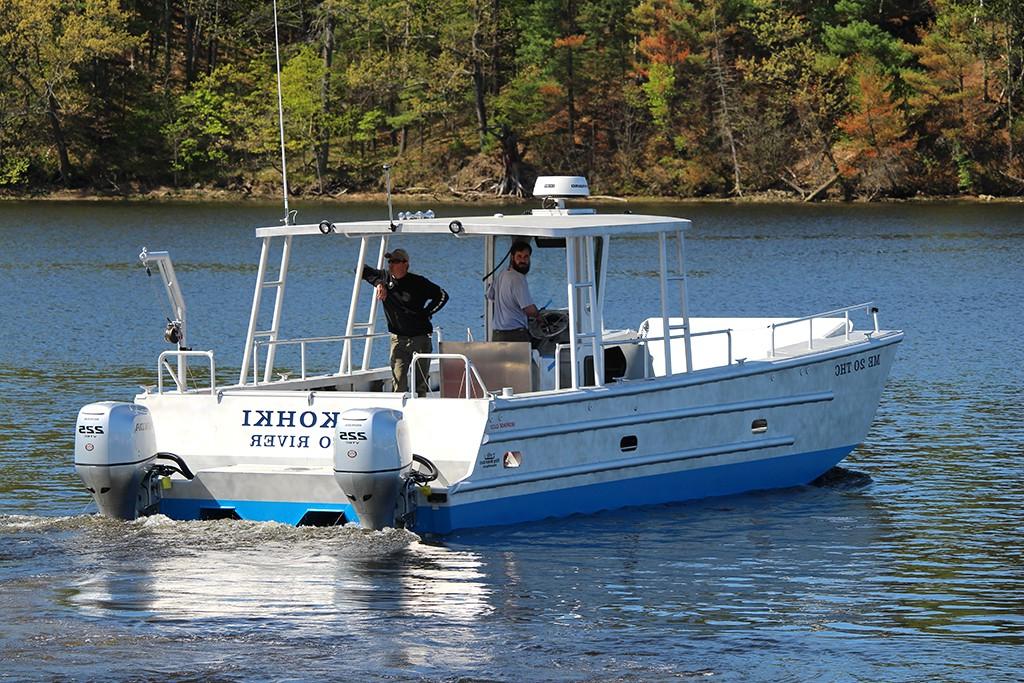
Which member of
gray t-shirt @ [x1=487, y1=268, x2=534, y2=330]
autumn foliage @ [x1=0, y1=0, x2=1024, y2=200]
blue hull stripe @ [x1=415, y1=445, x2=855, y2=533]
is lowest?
blue hull stripe @ [x1=415, y1=445, x2=855, y2=533]

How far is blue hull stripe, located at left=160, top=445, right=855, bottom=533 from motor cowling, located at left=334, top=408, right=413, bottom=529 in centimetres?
46

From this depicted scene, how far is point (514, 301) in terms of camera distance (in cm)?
1575

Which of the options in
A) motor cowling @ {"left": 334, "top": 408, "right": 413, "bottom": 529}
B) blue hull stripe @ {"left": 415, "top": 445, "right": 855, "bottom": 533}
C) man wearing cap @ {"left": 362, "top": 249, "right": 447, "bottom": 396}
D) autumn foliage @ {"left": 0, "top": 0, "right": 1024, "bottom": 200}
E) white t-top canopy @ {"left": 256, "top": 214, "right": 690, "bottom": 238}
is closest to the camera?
motor cowling @ {"left": 334, "top": 408, "right": 413, "bottom": 529}

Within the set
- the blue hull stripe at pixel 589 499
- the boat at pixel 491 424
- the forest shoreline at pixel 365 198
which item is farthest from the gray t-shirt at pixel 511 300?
the forest shoreline at pixel 365 198

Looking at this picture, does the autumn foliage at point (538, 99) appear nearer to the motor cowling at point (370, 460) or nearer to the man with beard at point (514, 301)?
the man with beard at point (514, 301)

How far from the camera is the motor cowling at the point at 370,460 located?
1341 cm

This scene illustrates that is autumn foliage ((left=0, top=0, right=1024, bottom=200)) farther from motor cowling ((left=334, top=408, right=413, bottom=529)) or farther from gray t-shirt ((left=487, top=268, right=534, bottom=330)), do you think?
motor cowling ((left=334, top=408, right=413, bottom=529))

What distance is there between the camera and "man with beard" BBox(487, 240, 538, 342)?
618 inches

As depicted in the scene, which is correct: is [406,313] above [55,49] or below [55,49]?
below

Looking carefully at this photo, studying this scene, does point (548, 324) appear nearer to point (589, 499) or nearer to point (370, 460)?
point (589, 499)

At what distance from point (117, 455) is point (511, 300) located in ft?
12.4

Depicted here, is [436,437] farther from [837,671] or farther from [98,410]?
[837,671]

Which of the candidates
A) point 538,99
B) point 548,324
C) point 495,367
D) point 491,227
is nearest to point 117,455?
point 495,367

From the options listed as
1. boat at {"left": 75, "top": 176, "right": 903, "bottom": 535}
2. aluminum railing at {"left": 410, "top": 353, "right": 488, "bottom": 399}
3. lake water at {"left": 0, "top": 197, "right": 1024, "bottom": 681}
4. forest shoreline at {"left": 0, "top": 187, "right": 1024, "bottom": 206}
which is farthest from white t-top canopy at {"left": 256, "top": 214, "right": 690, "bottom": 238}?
forest shoreline at {"left": 0, "top": 187, "right": 1024, "bottom": 206}
